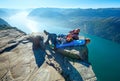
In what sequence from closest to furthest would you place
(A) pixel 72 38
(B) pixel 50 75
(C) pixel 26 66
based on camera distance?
(B) pixel 50 75
(C) pixel 26 66
(A) pixel 72 38

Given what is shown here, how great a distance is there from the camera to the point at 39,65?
20.7 m

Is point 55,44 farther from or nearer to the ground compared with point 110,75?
farther from the ground

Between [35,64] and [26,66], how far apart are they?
1.24 meters

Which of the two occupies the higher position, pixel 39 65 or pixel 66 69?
pixel 66 69

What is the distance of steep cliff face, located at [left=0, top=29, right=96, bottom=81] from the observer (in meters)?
17.5

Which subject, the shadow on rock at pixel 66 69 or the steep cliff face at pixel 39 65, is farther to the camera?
the steep cliff face at pixel 39 65

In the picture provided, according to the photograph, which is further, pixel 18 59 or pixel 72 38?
pixel 72 38

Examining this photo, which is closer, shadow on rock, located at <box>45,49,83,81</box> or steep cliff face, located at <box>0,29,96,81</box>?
shadow on rock, located at <box>45,49,83,81</box>

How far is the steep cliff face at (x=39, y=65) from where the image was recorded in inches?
687

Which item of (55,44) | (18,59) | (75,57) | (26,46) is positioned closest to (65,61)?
(75,57)

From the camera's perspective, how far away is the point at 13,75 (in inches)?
777

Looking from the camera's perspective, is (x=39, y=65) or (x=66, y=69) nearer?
(x=66, y=69)

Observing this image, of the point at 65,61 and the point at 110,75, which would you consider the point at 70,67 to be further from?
the point at 110,75

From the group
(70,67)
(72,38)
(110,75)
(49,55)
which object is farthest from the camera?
(110,75)
